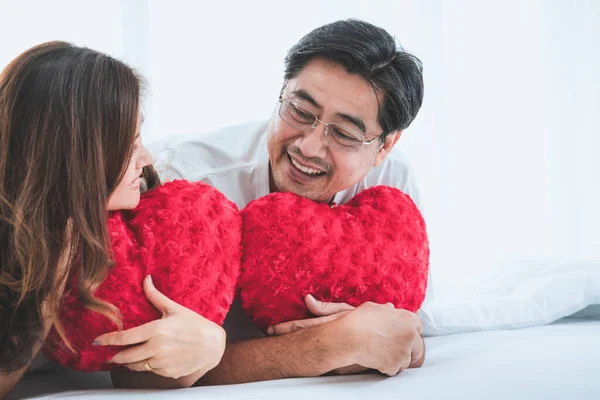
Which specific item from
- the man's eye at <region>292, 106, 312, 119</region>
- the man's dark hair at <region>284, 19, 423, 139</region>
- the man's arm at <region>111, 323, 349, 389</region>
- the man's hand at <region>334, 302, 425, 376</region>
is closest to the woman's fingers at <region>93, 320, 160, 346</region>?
the man's arm at <region>111, 323, 349, 389</region>

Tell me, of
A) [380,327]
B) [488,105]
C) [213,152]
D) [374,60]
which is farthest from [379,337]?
[488,105]

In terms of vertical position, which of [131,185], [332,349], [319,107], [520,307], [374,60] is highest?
[374,60]

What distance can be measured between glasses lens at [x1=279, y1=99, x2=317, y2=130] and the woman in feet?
1.65

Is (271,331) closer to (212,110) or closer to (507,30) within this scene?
(212,110)

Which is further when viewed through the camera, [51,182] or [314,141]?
[314,141]

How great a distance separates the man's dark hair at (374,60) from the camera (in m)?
1.59

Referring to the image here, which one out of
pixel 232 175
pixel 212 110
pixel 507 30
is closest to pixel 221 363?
pixel 232 175

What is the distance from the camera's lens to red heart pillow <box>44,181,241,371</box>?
1.19 metres

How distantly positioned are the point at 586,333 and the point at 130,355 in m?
1.10

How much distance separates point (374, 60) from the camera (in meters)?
1.60

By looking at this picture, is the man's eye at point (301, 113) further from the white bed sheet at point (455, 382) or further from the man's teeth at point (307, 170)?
the white bed sheet at point (455, 382)

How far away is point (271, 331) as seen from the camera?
1.40m

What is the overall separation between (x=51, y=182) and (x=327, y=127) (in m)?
0.66

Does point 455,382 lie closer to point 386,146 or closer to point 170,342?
point 170,342
